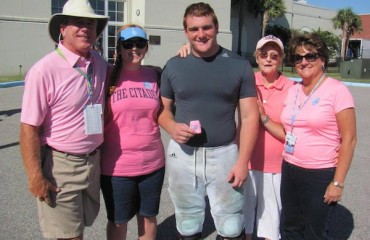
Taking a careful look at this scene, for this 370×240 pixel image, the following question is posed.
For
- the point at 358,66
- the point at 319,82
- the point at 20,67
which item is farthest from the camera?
the point at 358,66

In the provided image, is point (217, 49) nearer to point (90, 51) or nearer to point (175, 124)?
point (175, 124)

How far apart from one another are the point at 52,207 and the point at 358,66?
80.7 ft

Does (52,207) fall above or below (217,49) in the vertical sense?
below

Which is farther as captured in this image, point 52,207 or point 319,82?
point 319,82

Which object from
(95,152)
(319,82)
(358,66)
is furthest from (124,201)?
(358,66)

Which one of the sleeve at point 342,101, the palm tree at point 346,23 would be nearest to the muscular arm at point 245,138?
the sleeve at point 342,101

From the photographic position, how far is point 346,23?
1694 inches

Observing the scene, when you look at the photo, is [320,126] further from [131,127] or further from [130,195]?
[130,195]

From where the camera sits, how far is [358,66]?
79.7 ft

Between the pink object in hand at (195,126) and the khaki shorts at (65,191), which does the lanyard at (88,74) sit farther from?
the pink object in hand at (195,126)

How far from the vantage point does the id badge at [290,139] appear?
2.97m

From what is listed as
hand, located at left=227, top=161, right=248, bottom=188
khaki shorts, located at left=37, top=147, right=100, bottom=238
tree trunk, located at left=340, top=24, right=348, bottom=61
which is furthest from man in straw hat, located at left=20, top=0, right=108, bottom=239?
tree trunk, located at left=340, top=24, right=348, bottom=61

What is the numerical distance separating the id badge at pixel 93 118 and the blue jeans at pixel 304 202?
1430 millimetres

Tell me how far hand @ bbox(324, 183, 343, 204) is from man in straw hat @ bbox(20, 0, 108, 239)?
1.62 metres
